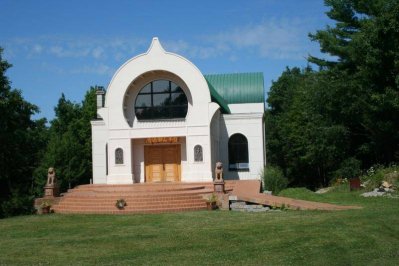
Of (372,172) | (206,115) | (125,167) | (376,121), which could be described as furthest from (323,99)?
(125,167)

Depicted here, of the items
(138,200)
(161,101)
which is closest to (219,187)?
(138,200)

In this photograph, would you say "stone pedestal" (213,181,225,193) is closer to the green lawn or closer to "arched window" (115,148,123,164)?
the green lawn

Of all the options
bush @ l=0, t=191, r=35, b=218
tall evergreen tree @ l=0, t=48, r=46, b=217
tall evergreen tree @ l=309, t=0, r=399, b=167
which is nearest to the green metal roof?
tall evergreen tree @ l=309, t=0, r=399, b=167

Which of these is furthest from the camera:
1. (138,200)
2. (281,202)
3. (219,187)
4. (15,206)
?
(15,206)

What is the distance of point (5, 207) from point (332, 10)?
2242 centimetres

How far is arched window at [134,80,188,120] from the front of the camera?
2434cm

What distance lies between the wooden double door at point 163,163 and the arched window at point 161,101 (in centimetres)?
171

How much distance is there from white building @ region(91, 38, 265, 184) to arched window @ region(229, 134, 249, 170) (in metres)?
0.06

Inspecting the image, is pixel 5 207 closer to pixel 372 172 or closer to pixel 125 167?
pixel 125 167

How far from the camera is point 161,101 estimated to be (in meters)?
24.6

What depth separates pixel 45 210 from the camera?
19062mm

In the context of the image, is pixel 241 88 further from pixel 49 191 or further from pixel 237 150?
pixel 49 191

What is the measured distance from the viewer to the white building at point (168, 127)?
2373 centimetres

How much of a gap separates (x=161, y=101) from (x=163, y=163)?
323cm
